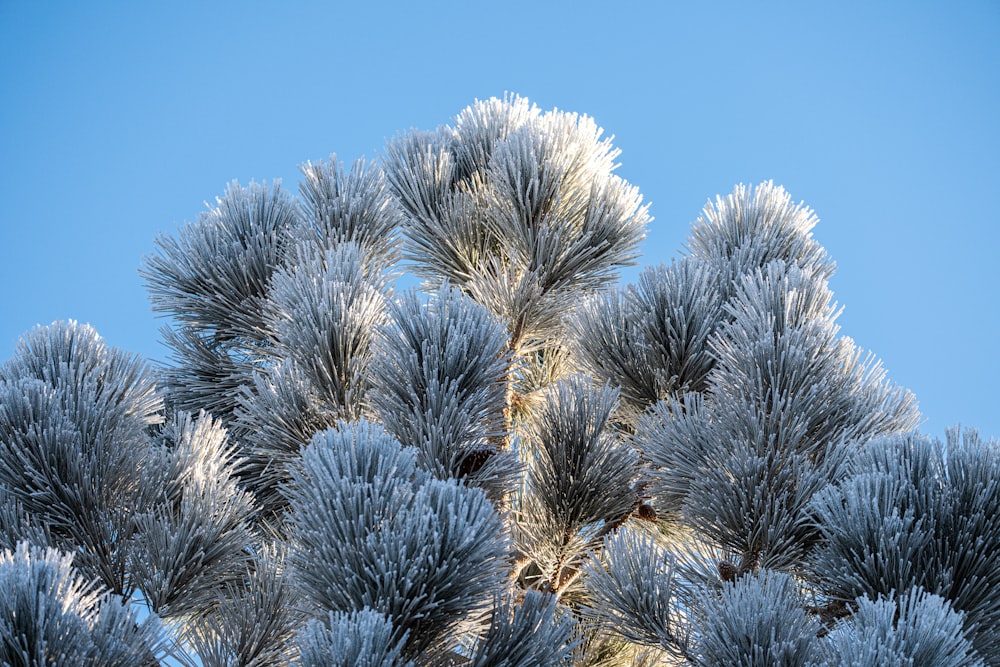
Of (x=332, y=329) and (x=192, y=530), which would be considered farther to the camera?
(x=332, y=329)

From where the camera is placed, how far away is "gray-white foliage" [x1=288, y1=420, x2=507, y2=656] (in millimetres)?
1170

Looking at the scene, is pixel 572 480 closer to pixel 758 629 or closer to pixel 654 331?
pixel 654 331

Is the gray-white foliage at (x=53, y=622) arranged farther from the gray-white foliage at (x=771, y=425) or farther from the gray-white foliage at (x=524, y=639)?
the gray-white foliage at (x=771, y=425)

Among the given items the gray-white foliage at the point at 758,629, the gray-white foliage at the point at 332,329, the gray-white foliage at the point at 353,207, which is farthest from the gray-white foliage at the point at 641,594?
the gray-white foliage at the point at 353,207

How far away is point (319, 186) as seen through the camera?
2.11 m

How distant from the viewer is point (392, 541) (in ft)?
3.82

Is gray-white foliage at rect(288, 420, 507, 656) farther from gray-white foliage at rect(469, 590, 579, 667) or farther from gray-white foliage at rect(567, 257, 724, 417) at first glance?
gray-white foliage at rect(567, 257, 724, 417)

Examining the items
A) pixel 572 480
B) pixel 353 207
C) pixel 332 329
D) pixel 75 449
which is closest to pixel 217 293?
pixel 353 207

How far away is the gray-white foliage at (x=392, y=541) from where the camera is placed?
3.84ft

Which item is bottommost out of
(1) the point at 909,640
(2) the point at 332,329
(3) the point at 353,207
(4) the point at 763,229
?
(1) the point at 909,640

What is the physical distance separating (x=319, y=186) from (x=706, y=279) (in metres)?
0.87

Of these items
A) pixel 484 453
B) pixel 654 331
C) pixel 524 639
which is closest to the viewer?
pixel 524 639

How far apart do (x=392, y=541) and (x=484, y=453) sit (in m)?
0.39

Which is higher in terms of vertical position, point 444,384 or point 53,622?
point 444,384
